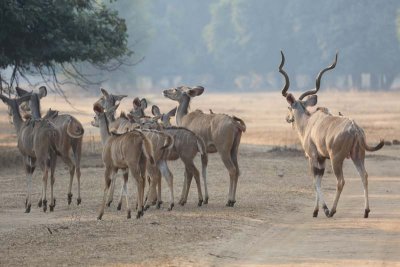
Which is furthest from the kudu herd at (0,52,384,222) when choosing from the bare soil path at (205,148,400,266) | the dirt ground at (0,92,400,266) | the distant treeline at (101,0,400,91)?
the distant treeline at (101,0,400,91)

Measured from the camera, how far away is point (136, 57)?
125 meters

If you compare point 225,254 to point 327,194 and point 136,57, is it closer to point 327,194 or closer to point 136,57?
point 327,194

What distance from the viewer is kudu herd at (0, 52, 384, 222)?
57.3 feet

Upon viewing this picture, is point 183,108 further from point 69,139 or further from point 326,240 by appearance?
point 326,240

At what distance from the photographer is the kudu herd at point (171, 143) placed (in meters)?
17.5

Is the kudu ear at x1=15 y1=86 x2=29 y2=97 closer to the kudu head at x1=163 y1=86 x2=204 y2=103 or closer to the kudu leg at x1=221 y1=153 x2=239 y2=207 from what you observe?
the kudu head at x1=163 y1=86 x2=204 y2=103

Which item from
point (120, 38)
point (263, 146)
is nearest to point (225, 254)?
point (120, 38)

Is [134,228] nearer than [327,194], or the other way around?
[134,228]

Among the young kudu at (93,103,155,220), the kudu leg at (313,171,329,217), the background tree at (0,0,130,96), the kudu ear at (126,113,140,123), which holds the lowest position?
the kudu leg at (313,171,329,217)

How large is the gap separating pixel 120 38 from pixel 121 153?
14.3 meters

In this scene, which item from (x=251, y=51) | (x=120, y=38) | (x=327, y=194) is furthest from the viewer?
(x=251, y=51)

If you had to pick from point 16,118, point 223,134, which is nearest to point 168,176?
point 223,134

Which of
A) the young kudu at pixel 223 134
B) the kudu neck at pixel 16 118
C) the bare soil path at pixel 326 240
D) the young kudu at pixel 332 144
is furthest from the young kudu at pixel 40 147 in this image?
the young kudu at pixel 332 144

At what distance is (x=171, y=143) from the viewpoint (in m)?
18.2
